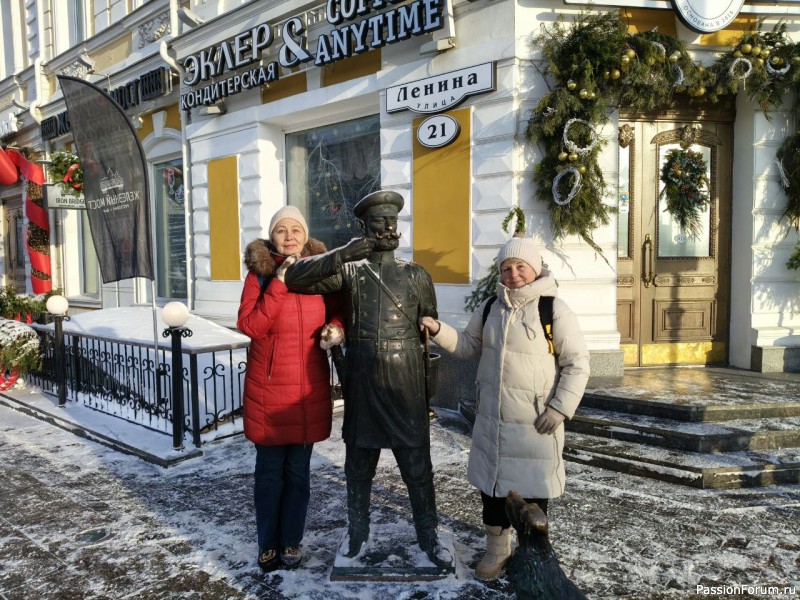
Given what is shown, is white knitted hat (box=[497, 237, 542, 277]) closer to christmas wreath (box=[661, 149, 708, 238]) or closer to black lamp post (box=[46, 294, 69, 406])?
christmas wreath (box=[661, 149, 708, 238])

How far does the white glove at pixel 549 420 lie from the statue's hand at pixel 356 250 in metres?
1.18

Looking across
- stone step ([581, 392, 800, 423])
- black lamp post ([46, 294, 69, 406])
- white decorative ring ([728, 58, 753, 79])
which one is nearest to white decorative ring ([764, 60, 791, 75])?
white decorative ring ([728, 58, 753, 79])

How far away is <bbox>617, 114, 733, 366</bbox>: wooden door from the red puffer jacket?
470cm

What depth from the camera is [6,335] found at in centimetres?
779

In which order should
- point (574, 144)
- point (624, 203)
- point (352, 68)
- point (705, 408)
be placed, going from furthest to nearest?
point (352, 68), point (624, 203), point (574, 144), point (705, 408)

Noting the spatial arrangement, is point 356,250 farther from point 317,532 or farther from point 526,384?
point 317,532

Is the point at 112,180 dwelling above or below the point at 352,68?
below

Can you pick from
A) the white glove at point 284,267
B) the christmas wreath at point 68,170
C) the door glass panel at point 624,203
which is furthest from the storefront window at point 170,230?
the white glove at point 284,267

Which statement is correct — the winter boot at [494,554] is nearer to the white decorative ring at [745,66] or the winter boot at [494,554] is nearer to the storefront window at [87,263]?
the white decorative ring at [745,66]

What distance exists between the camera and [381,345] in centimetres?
298

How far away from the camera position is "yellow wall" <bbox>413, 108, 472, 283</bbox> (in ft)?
21.8

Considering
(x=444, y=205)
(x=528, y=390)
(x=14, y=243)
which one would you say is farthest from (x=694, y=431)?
(x=14, y=243)

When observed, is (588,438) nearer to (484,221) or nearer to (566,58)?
(484,221)

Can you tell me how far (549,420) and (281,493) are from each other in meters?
1.49
